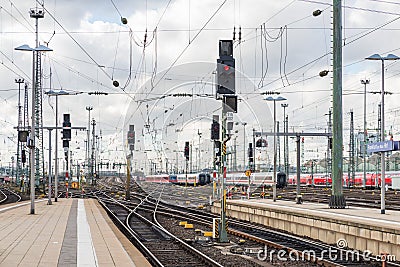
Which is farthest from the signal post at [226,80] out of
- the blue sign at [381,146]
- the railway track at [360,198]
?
the railway track at [360,198]

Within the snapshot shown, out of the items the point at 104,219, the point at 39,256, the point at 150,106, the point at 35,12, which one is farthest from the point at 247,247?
the point at 150,106

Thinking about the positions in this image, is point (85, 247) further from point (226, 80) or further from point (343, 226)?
point (343, 226)

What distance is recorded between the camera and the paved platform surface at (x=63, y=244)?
618 inches

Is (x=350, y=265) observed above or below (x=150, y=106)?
below

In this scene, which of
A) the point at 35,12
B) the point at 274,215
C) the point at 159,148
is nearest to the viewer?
the point at 274,215

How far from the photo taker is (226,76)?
67.2ft

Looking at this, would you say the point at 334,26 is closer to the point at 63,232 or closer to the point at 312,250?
the point at 312,250

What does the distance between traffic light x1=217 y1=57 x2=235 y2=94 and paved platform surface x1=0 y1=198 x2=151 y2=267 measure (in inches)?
235

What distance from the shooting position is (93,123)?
9462cm

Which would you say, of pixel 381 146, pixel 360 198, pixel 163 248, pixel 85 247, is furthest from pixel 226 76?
pixel 360 198

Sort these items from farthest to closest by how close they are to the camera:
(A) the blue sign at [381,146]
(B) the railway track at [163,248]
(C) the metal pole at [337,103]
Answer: (C) the metal pole at [337,103] < (A) the blue sign at [381,146] < (B) the railway track at [163,248]

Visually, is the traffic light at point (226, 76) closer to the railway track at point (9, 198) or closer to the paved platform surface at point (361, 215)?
the paved platform surface at point (361, 215)

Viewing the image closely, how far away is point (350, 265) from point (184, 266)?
14.9ft

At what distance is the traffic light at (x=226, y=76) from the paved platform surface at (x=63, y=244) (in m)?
5.97
